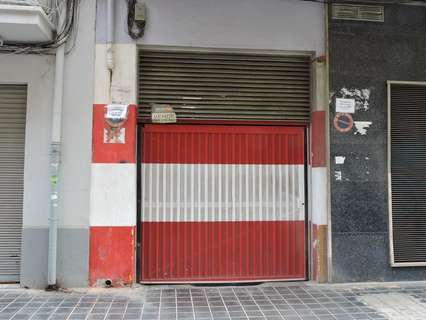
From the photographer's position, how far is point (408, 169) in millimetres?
6980

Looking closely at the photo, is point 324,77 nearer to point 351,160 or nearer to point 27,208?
point 351,160

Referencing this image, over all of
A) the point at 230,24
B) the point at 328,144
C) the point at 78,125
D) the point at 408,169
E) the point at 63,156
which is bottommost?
the point at 408,169

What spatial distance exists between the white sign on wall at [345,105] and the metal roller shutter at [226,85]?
1.63ft

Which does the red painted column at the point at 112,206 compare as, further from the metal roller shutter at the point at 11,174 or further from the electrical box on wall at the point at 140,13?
the electrical box on wall at the point at 140,13

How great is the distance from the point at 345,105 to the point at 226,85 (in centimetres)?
181

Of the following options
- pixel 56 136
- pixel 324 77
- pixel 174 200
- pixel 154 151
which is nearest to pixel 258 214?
pixel 174 200

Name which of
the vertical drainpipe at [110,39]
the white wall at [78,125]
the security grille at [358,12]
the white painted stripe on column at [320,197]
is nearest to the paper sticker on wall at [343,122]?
the white painted stripe on column at [320,197]

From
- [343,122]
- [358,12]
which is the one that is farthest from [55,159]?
[358,12]

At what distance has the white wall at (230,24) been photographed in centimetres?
659

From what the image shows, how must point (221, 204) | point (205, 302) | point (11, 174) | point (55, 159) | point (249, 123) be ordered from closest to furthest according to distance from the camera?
point (205, 302), point (55, 159), point (11, 174), point (221, 204), point (249, 123)

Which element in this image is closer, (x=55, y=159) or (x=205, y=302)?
(x=205, y=302)

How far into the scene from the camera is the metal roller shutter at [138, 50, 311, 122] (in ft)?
22.4

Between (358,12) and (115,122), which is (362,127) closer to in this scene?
(358,12)

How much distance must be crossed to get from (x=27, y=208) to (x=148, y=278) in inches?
78.4
